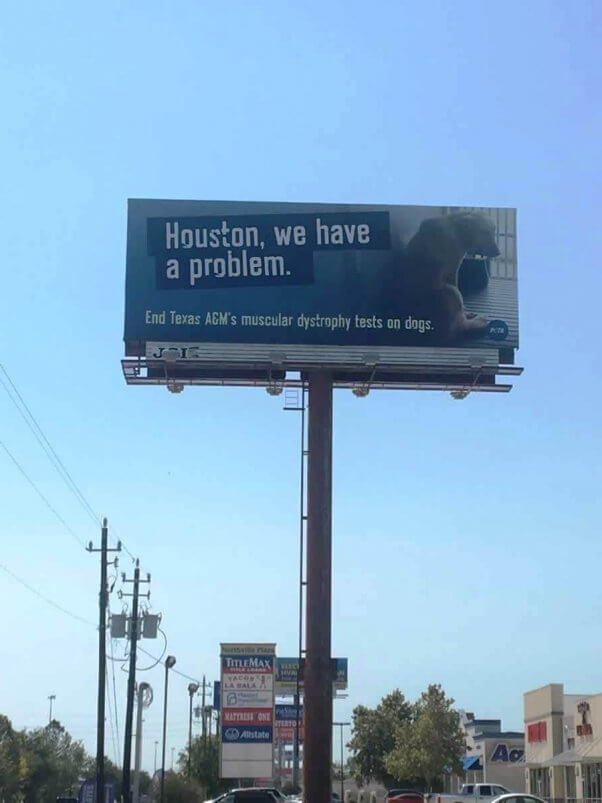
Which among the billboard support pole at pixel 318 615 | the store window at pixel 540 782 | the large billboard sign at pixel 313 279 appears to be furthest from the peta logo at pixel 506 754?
the large billboard sign at pixel 313 279

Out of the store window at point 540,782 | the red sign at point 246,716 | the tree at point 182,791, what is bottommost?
the tree at point 182,791

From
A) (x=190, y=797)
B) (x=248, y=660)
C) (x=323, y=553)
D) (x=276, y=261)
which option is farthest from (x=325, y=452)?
(x=190, y=797)

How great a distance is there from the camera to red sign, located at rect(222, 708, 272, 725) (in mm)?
49656

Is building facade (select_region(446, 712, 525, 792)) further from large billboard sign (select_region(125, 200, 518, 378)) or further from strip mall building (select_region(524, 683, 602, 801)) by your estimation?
large billboard sign (select_region(125, 200, 518, 378))

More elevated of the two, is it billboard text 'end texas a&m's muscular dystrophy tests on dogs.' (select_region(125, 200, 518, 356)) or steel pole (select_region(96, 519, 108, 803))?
billboard text 'end texas a&m's muscular dystrophy tests on dogs.' (select_region(125, 200, 518, 356))

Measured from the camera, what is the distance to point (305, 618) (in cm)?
3378

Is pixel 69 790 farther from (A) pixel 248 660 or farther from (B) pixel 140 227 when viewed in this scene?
(B) pixel 140 227

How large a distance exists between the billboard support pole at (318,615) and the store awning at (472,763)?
4764cm

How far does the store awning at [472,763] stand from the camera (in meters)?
78.2

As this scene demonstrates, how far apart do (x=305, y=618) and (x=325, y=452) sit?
4.48 metres

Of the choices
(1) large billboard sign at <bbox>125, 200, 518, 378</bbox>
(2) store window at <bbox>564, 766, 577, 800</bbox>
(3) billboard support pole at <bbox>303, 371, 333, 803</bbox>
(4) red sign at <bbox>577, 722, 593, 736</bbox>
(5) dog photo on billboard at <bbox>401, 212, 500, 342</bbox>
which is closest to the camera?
(3) billboard support pole at <bbox>303, 371, 333, 803</bbox>

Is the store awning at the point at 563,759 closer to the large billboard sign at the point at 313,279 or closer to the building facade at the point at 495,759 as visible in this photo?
the building facade at the point at 495,759

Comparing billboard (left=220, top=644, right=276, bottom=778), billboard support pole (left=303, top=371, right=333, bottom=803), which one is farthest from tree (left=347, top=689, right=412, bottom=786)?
billboard support pole (left=303, top=371, right=333, bottom=803)

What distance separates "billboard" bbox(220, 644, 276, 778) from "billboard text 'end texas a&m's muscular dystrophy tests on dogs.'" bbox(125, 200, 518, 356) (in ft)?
61.4
